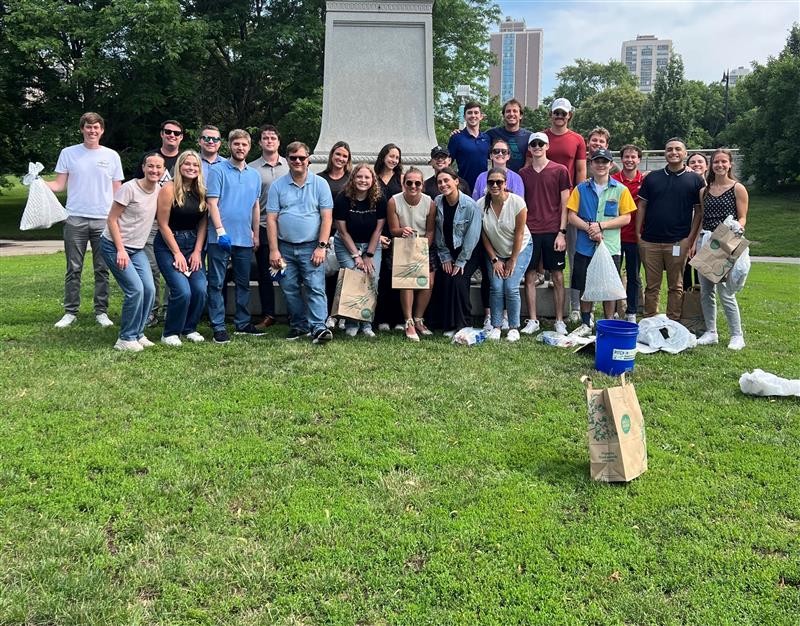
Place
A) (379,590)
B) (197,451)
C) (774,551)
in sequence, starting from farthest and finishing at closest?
(197,451) < (774,551) < (379,590)

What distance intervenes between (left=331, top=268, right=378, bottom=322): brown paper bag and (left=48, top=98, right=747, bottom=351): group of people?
6.2 inches

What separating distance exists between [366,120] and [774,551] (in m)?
7.24

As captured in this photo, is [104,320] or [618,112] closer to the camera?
[104,320]

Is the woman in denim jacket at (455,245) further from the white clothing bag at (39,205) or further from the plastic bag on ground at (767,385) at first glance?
the white clothing bag at (39,205)

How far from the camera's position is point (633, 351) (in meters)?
5.21

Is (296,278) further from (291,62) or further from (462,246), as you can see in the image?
(291,62)

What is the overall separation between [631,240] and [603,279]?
1313 mm

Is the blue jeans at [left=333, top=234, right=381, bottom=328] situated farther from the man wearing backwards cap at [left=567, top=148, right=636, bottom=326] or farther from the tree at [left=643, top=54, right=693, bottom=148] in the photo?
the tree at [left=643, top=54, right=693, bottom=148]

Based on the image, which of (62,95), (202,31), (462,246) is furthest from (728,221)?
(62,95)

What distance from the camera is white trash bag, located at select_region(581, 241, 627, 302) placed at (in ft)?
19.4

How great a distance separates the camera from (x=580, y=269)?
6.63 meters

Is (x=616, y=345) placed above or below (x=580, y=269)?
below

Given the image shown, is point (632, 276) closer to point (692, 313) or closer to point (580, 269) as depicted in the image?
point (692, 313)

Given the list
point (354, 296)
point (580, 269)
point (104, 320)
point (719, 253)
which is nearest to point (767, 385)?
point (719, 253)
